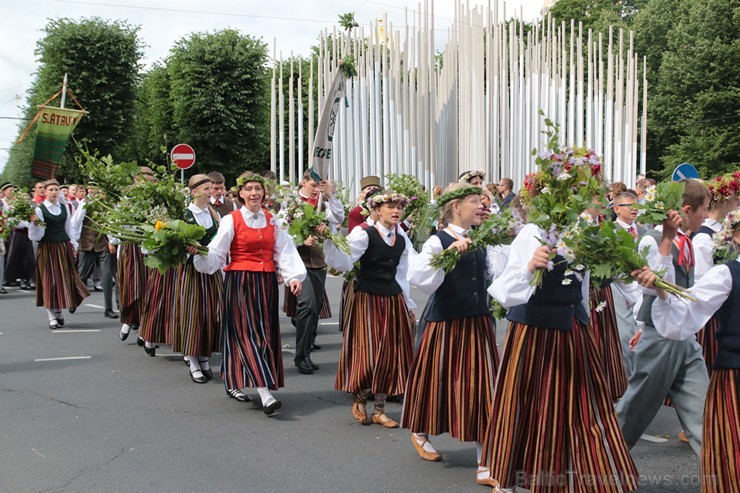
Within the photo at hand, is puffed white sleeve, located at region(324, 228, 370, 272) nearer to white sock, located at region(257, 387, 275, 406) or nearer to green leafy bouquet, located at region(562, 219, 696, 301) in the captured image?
white sock, located at region(257, 387, 275, 406)

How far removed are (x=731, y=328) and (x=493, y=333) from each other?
5.90ft

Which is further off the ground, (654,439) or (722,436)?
(722,436)

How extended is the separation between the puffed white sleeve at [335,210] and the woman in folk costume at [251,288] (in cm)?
210

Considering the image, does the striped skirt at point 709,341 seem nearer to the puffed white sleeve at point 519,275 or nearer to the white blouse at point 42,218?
the puffed white sleeve at point 519,275

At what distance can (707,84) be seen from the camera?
105 feet

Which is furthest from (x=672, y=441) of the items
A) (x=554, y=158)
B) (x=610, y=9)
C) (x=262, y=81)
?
(x=610, y=9)

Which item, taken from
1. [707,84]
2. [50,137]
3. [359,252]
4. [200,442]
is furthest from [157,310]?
[707,84]

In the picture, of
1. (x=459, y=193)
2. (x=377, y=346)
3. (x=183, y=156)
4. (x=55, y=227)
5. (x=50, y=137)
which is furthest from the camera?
(x=183, y=156)

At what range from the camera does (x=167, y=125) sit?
46.3 m

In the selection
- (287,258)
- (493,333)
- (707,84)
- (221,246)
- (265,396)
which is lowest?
(265,396)

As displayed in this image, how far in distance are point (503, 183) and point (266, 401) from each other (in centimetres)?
688

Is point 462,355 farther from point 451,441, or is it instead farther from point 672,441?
point 672,441

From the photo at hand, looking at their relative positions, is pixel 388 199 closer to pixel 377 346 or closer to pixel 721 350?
pixel 377 346

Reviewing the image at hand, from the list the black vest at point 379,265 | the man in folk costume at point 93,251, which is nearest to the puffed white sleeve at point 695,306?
the black vest at point 379,265
